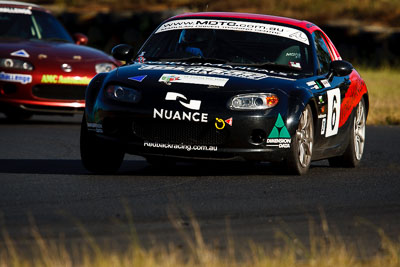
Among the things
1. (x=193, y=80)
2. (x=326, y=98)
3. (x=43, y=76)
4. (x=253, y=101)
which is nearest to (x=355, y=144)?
(x=326, y=98)

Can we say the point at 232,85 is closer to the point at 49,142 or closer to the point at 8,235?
the point at 8,235

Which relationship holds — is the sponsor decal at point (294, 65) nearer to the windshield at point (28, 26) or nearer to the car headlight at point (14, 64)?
the car headlight at point (14, 64)

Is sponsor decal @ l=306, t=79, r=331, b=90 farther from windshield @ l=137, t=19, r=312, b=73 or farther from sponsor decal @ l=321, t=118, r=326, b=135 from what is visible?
sponsor decal @ l=321, t=118, r=326, b=135

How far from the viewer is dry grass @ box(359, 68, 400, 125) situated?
1716 centimetres

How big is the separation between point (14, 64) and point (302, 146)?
19.7 feet

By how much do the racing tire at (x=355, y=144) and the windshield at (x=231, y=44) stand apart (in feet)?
3.52

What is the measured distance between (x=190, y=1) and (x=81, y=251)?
3418cm

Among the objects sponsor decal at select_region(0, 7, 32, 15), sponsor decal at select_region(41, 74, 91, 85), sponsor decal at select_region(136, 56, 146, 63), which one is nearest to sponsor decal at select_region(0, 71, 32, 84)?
sponsor decal at select_region(41, 74, 91, 85)

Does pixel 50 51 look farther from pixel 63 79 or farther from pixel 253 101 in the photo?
pixel 253 101

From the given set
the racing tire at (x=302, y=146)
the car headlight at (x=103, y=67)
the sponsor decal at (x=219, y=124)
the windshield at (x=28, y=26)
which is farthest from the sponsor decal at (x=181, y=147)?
the windshield at (x=28, y=26)

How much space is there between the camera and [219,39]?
9961 mm

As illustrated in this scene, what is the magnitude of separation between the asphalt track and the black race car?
0.26 meters

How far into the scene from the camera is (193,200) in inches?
296

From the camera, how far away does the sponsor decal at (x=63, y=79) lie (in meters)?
14.2
